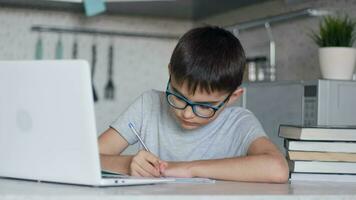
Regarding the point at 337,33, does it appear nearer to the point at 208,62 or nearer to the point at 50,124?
the point at 208,62

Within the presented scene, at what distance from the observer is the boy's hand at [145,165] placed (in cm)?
133

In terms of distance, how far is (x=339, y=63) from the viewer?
6.99ft

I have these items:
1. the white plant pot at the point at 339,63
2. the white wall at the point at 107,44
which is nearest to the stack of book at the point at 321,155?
the white plant pot at the point at 339,63

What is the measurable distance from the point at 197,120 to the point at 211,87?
8 cm

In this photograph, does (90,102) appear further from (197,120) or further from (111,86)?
(111,86)

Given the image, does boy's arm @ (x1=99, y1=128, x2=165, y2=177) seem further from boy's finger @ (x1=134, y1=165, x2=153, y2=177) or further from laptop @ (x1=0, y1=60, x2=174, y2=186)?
laptop @ (x1=0, y1=60, x2=174, y2=186)

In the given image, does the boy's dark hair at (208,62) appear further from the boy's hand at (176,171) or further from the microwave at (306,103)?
the microwave at (306,103)

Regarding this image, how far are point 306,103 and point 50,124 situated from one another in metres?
1.20

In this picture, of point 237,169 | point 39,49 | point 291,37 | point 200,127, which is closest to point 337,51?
point 291,37

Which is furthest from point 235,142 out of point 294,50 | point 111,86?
point 111,86

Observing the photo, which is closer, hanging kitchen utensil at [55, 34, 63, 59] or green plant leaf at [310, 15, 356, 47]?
green plant leaf at [310, 15, 356, 47]

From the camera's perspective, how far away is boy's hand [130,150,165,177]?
1325mm

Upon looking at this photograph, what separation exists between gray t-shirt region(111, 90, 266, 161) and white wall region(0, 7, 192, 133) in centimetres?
158

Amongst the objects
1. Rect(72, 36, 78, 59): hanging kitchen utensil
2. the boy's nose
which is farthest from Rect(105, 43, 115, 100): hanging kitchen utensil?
the boy's nose
